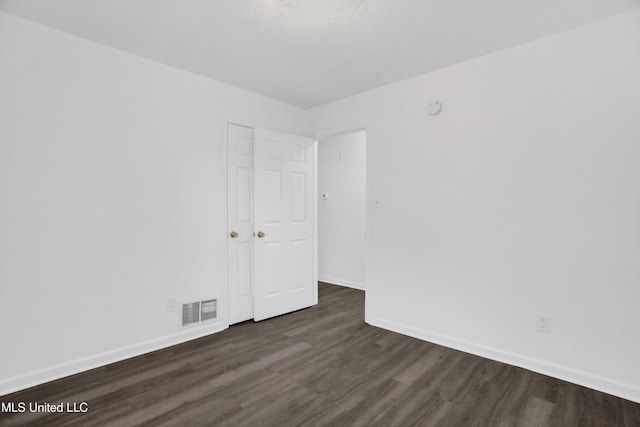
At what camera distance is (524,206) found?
2502mm

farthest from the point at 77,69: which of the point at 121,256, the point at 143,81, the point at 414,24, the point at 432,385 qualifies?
the point at 432,385

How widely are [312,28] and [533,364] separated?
3.01 metres

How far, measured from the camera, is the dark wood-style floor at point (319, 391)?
1870mm

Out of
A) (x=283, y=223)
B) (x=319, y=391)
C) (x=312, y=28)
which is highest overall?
(x=312, y=28)

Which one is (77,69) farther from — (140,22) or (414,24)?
(414,24)

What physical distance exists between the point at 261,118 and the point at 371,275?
2162 millimetres

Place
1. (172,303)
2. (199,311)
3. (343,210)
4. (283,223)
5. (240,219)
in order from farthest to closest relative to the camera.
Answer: (343,210)
(283,223)
(240,219)
(199,311)
(172,303)

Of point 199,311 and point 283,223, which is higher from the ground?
point 283,223

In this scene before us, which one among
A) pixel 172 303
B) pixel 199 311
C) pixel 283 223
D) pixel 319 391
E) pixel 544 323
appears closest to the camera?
pixel 319 391

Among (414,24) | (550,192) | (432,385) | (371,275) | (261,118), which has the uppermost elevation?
(414,24)

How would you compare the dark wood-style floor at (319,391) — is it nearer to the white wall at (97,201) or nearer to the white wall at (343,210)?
the white wall at (97,201)

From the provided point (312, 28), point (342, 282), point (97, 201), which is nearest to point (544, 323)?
point (312, 28)

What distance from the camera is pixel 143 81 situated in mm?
2740

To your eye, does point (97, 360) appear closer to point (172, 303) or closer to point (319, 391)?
point (172, 303)
